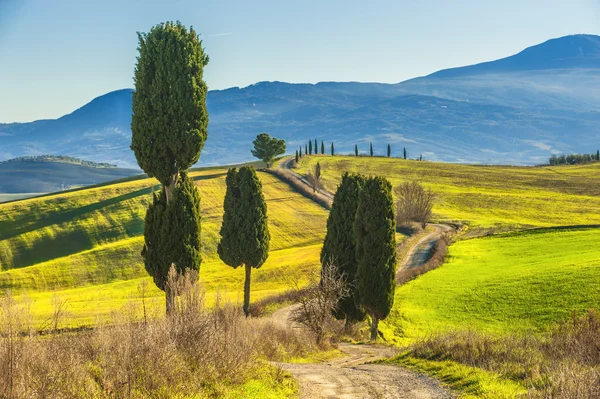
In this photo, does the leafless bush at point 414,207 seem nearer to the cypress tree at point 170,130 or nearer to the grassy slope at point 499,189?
the grassy slope at point 499,189

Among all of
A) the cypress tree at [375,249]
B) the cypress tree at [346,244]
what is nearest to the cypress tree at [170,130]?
the cypress tree at [375,249]

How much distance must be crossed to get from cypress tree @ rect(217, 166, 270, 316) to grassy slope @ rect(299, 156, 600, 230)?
52250 mm

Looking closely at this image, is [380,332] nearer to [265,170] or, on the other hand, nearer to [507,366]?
[507,366]

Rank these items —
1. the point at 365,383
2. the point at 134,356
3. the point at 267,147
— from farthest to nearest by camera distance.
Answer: the point at 267,147, the point at 365,383, the point at 134,356

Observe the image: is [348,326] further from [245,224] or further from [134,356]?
[134,356]

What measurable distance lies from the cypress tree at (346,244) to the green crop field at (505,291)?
4.26m

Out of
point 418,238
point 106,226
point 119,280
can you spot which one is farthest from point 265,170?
point 119,280

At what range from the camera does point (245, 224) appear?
53531 millimetres

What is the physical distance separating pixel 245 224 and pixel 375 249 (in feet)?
51.8

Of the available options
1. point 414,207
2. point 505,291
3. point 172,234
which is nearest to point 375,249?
point 505,291

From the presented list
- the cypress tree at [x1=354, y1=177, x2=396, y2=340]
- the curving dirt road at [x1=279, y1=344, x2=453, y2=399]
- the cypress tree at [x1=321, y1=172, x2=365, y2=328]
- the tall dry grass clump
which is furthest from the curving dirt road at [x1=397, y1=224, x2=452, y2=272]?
the tall dry grass clump

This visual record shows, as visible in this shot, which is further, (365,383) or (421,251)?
(421,251)

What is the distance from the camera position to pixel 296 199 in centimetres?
12375

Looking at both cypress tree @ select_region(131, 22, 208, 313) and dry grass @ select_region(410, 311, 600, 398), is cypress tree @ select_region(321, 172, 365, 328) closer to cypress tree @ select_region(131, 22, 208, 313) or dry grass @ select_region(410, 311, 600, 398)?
cypress tree @ select_region(131, 22, 208, 313)
